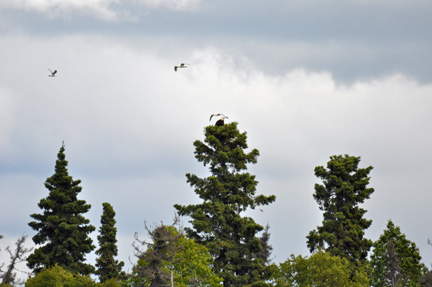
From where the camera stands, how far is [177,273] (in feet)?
242

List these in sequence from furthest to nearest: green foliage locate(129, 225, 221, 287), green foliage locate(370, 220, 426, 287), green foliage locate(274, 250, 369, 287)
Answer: green foliage locate(370, 220, 426, 287)
green foliage locate(274, 250, 369, 287)
green foliage locate(129, 225, 221, 287)

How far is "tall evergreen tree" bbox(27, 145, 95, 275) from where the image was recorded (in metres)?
88.0

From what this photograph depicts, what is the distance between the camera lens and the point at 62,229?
89188mm

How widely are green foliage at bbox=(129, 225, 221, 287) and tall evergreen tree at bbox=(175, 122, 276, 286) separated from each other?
9.23 feet

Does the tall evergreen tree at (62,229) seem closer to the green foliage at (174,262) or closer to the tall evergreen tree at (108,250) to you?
the tall evergreen tree at (108,250)

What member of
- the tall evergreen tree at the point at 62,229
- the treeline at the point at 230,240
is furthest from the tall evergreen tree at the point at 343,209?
the tall evergreen tree at the point at 62,229

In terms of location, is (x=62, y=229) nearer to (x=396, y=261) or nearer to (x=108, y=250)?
(x=108, y=250)

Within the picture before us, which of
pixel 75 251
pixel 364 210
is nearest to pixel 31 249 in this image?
pixel 75 251

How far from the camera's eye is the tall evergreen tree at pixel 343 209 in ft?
289

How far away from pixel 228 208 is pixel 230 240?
10.8ft

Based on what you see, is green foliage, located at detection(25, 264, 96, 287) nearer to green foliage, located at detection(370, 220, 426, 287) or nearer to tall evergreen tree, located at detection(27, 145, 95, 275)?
tall evergreen tree, located at detection(27, 145, 95, 275)

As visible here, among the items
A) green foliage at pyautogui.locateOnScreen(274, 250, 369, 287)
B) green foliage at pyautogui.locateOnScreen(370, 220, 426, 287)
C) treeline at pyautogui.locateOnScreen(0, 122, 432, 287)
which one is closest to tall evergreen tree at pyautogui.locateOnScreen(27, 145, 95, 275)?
treeline at pyautogui.locateOnScreen(0, 122, 432, 287)

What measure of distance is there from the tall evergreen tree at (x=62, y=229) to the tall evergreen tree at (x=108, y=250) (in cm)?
361

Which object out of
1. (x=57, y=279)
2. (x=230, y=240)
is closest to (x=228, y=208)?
(x=230, y=240)
